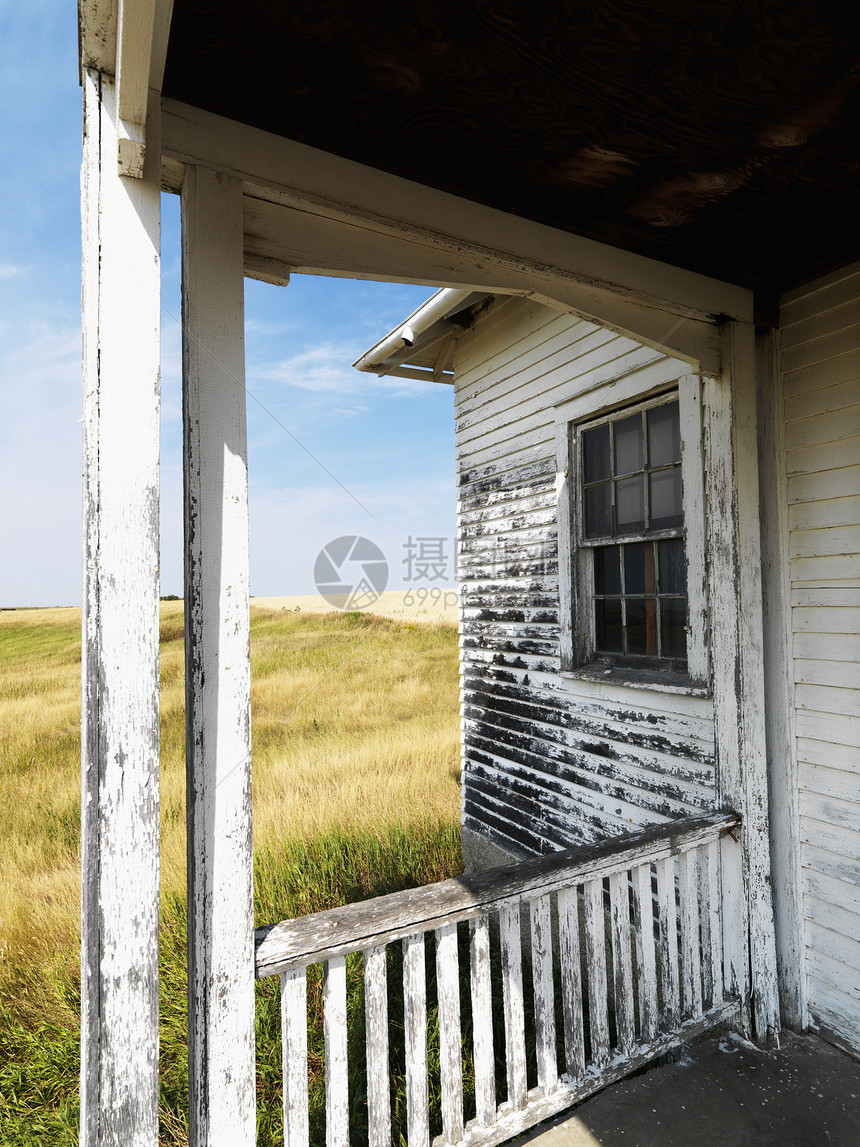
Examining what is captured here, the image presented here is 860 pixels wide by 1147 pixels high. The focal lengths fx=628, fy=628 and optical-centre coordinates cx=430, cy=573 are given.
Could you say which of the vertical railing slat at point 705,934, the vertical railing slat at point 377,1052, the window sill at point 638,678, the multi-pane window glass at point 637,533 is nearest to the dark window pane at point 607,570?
the multi-pane window glass at point 637,533

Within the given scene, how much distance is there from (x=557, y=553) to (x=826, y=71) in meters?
2.57

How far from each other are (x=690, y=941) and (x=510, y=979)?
77 centimetres

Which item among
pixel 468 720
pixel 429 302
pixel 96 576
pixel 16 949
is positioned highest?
pixel 429 302

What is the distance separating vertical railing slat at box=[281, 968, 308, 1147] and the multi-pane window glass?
2.19 metres

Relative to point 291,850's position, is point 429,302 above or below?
above

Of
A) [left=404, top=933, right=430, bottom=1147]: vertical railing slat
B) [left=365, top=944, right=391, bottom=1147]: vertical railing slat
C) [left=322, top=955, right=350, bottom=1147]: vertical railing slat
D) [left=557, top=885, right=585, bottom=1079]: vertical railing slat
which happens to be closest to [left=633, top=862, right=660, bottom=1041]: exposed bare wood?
[left=557, top=885, right=585, bottom=1079]: vertical railing slat

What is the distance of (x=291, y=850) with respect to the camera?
4.71m

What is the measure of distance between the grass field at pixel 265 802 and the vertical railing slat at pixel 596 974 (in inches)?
52.7

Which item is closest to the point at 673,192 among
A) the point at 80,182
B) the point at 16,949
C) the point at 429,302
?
the point at 80,182

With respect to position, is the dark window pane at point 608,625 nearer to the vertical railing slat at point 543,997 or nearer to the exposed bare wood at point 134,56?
the vertical railing slat at point 543,997

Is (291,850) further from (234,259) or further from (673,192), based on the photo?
(673,192)

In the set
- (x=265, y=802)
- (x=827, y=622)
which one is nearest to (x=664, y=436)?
(x=827, y=622)

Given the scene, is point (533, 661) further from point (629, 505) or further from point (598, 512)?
point (629, 505)

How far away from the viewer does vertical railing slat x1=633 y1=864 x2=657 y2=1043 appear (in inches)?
84.2
